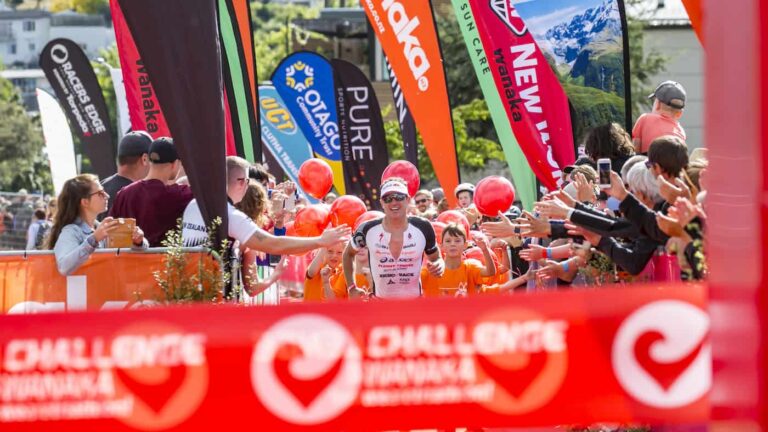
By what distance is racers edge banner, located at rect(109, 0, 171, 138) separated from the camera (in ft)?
41.5

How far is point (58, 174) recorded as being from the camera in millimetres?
16609

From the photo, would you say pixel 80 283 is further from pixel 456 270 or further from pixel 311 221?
pixel 311 221

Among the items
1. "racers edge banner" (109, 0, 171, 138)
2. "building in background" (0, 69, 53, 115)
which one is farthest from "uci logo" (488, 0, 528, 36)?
"building in background" (0, 69, 53, 115)

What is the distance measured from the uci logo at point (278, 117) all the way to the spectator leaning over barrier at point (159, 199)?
11028 mm

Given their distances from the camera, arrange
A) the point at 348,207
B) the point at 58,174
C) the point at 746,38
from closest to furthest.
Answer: the point at 746,38 < the point at 348,207 < the point at 58,174

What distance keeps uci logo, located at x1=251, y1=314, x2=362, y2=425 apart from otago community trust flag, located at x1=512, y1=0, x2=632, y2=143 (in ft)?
19.7

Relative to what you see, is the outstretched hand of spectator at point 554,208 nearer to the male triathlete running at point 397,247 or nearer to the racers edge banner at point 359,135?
the male triathlete running at point 397,247

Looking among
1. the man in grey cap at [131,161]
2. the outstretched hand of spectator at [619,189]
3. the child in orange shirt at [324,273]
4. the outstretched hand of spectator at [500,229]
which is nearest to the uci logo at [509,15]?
the child in orange shirt at [324,273]

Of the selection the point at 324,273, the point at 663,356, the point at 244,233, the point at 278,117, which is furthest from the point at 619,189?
the point at 278,117

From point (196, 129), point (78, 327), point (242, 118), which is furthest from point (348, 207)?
point (78, 327)

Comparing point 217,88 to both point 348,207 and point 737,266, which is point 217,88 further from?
point 348,207

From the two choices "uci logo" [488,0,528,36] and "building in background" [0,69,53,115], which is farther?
"building in background" [0,69,53,115]

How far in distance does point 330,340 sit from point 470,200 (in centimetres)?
910

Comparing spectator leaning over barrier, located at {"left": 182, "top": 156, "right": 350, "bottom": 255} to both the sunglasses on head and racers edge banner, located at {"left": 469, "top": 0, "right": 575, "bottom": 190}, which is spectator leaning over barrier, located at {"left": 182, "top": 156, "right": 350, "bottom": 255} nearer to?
the sunglasses on head
